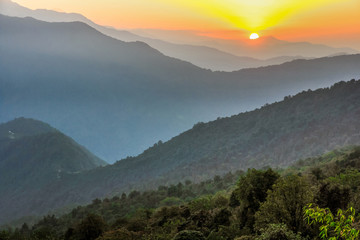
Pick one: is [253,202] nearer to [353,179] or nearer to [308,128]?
[353,179]

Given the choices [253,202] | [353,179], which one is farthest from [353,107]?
[253,202]

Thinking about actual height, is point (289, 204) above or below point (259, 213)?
above

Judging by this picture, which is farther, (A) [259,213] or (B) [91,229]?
(B) [91,229]

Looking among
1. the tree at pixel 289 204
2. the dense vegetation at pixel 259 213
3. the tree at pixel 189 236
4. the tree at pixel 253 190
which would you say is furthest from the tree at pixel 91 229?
the tree at pixel 289 204

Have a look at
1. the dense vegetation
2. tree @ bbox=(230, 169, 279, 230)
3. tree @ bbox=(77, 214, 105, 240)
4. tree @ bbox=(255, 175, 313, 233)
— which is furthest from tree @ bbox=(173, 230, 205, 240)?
tree @ bbox=(77, 214, 105, 240)

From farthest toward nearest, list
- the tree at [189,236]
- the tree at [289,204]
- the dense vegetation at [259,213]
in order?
1. the tree at [189,236]
2. the tree at [289,204]
3. the dense vegetation at [259,213]

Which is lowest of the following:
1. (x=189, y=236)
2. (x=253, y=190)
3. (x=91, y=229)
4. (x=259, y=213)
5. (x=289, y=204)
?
(x=91, y=229)

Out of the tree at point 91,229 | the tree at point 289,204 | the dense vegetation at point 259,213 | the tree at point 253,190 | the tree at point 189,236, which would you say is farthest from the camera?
the tree at point 91,229

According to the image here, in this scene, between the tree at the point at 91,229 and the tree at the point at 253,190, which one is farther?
the tree at the point at 91,229

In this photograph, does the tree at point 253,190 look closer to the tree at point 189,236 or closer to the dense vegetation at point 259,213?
the dense vegetation at point 259,213

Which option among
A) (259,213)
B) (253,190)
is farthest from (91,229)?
(259,213)

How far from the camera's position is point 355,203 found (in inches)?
1678

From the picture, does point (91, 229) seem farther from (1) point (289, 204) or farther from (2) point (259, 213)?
(1) point (289, 204)

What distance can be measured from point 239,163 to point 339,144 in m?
49.3
